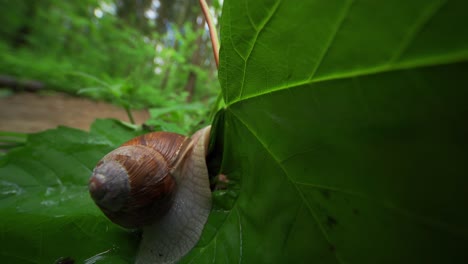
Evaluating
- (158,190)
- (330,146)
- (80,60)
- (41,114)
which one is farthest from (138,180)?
(80,60)

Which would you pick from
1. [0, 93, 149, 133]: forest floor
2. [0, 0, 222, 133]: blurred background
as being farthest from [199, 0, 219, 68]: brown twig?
[0, 0, 222, 133]: blurred background

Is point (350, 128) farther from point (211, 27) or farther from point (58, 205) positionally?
point (58, 205)

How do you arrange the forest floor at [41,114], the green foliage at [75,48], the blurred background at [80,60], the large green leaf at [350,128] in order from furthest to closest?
1. the green foliage at [75,48]
2. the blurred background at [80,60]
3. the forest floor at [41,114]
4. the large green leaf at [350,128]

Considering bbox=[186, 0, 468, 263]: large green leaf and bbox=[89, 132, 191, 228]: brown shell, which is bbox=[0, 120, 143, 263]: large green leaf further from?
bbox=[186, 0, 468, 263]: large green leaf

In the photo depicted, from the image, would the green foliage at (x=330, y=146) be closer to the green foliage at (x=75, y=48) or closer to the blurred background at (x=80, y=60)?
the blurred background at (x=80, y=60)

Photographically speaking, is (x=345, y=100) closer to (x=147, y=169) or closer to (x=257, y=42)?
(x=257, y=42)

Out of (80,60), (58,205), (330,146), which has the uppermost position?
(80,60)

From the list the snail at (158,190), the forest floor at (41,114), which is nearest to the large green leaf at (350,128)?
the snail at (158,190)
